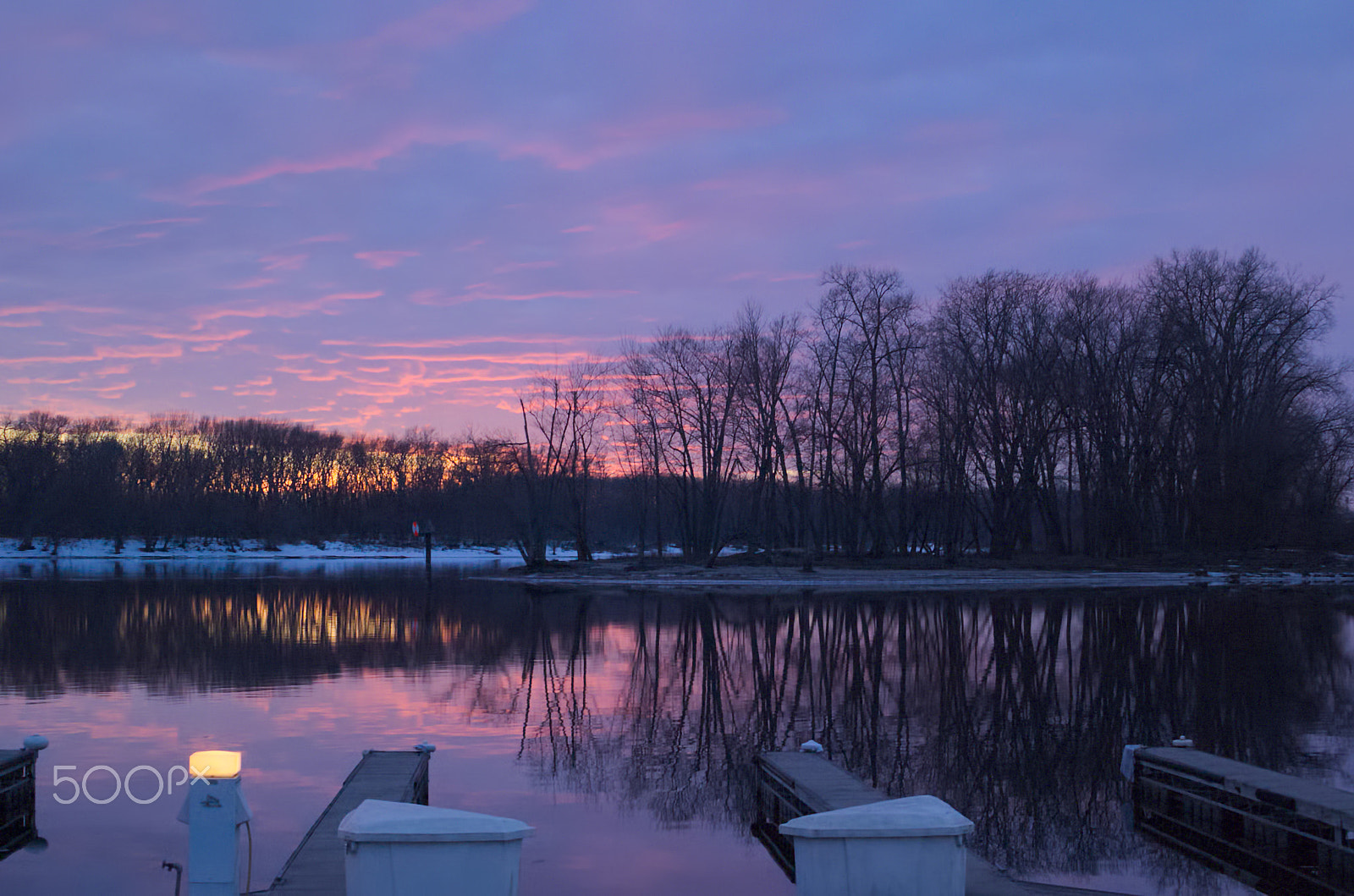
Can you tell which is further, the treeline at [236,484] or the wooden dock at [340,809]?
the treeline at [236,484]

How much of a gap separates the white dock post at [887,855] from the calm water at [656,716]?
6.84ft

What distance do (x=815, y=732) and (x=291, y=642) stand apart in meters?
15.3

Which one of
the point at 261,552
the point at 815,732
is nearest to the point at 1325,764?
the point at 815,732

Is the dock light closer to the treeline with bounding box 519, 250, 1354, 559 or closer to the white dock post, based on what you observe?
the white dock post

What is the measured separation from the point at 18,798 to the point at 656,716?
26.0 feet

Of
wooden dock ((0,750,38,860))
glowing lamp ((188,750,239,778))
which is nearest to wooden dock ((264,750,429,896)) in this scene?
glowing lamp ((188,750,239,778))

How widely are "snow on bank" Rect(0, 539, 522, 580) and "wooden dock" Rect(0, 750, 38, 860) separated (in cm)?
5133

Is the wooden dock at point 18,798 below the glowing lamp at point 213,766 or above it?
below

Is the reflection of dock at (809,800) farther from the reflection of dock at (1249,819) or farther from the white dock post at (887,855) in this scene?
the reflection of dock at (1249,819)

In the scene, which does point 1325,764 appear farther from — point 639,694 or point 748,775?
point 639,694

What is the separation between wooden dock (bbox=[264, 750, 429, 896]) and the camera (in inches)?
288

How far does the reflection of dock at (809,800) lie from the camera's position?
7.58m

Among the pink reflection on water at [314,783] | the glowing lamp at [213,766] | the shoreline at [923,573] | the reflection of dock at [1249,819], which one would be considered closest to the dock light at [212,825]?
the glowing lamp at [213,766]

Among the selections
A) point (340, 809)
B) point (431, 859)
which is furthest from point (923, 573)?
point (431, 859)
